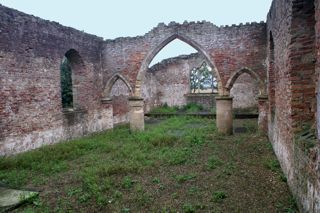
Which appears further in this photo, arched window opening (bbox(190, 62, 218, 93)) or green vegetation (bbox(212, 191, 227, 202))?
arched window opening (bbox(190, 62, 218, 93))

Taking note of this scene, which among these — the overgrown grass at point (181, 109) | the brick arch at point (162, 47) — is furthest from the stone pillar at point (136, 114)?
the overgrown grass at point (181, 109)

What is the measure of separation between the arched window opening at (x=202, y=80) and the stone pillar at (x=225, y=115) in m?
9.89

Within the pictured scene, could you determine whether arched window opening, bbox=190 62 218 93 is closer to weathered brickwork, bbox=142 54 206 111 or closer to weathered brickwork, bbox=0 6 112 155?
weathered brickwork, bbox=142 54 206 111

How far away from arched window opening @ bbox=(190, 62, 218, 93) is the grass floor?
1177cm

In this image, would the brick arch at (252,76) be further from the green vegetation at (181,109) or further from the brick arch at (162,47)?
the green vegetation at (181,109)

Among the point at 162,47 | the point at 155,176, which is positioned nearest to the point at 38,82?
the point at 162,47

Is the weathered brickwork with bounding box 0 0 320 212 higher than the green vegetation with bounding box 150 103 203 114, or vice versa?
the weathered brickwork with bounding box 0 0 320 212

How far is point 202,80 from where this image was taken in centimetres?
2102

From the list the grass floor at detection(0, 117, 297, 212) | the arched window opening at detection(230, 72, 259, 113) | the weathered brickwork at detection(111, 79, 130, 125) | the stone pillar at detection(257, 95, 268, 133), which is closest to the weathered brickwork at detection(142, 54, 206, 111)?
the arched window opening at detection(230, 72, 259, 113)

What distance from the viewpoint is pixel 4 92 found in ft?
25.8

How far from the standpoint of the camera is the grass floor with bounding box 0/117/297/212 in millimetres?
4430

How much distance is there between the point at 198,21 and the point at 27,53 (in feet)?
22.3

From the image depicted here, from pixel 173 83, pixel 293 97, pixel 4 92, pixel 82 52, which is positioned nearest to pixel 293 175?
pixel 293 97

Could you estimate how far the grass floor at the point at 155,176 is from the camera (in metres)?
4.43
